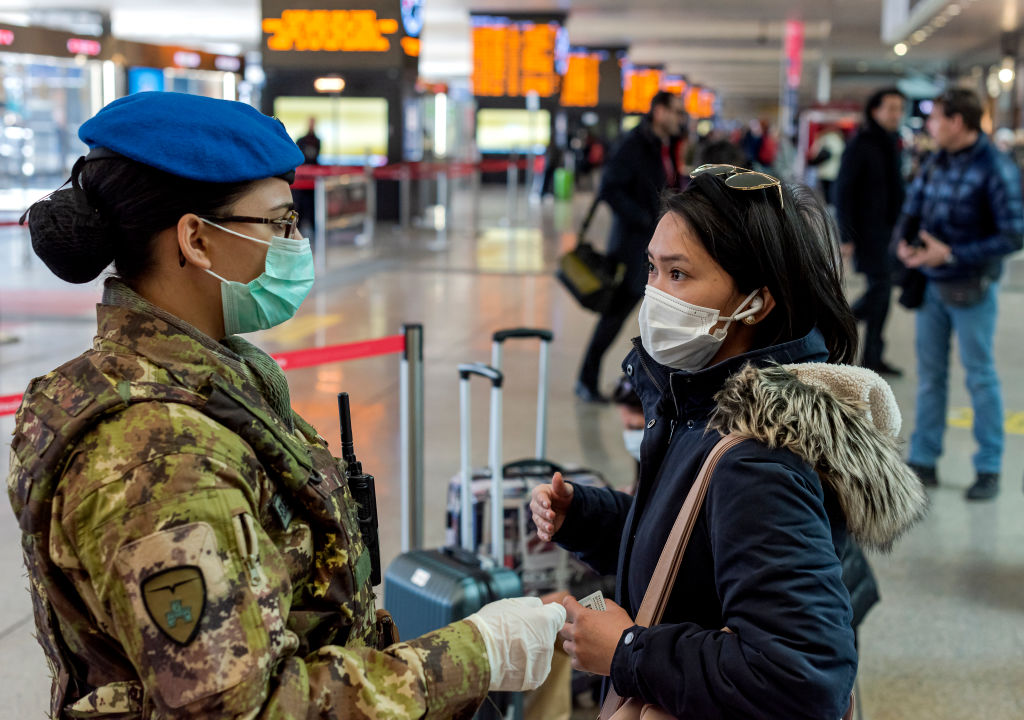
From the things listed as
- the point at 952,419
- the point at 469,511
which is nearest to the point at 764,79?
the point at 952,419

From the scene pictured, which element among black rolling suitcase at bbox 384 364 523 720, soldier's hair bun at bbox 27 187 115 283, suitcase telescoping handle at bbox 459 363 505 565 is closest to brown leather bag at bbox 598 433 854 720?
soldier's hair bun at bbox 27 187 115 283

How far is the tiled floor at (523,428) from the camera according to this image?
3292 millimetres

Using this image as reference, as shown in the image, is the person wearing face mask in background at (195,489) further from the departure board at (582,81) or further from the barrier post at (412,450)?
the departure board at (582,81)

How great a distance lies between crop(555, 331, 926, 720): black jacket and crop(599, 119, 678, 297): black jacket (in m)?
4.66

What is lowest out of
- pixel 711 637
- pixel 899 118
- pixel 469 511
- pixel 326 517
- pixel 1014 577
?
pixel 1014 577

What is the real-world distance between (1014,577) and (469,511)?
7.56 ft

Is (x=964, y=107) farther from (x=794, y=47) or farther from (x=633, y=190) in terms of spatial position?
(x=794, y=47)

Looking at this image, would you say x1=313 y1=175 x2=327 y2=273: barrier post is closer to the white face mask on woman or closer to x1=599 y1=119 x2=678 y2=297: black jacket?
x1=599 y1=119 x2=678 y2=297: black jacket

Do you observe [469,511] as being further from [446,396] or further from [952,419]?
[952,419]

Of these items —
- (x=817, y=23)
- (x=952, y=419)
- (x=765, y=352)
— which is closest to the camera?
(x=765, y=352)

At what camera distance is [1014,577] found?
402 centimetres

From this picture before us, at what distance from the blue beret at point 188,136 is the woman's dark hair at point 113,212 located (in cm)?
3

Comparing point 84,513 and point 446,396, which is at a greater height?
point 84,513

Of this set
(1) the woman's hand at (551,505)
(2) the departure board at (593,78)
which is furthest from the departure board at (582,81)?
(1) the woman's hand at (551,505)
